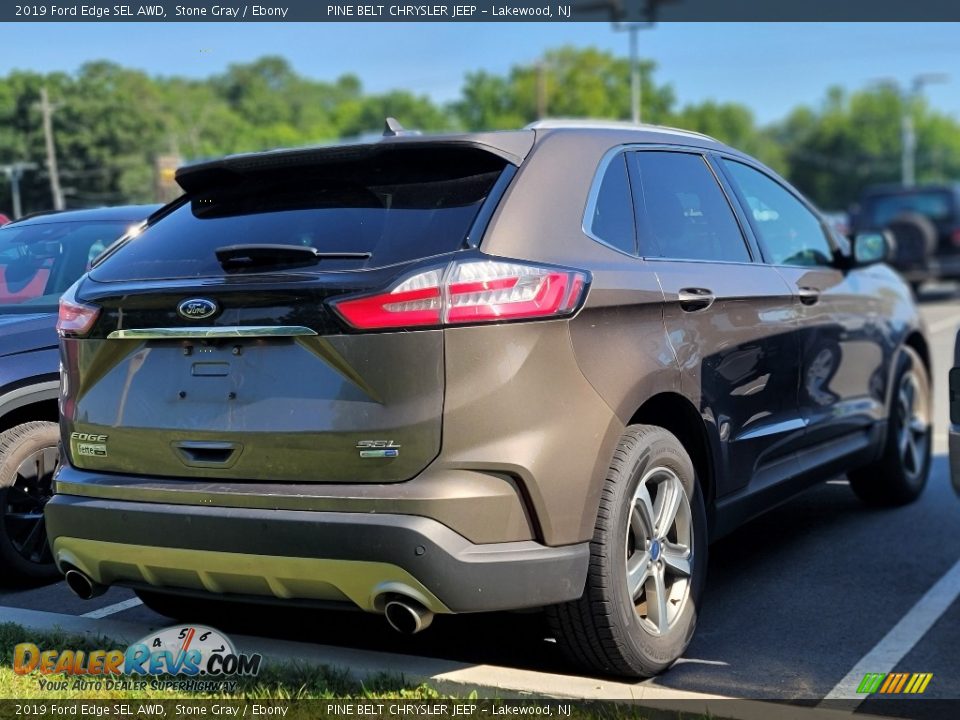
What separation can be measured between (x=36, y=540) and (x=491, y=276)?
9.69 ft

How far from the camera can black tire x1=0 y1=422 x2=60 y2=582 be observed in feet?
16.8

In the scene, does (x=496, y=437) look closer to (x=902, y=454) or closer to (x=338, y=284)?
(x=338, y=284)

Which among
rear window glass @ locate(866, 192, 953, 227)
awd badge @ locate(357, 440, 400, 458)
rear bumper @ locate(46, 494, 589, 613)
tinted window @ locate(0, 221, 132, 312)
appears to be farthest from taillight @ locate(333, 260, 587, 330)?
rear window glass @ locate(866, 192, 953, 227)

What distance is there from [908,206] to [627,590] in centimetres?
2070

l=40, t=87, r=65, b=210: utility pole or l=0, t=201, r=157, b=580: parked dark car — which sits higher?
l=40, t=87, r=65, b=210: utility pole

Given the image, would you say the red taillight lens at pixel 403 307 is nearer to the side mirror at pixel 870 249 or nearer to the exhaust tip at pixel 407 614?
the exhaust tip at pixel 407 614

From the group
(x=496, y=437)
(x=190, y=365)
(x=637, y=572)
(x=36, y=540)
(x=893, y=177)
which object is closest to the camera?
(x=496, y=437)

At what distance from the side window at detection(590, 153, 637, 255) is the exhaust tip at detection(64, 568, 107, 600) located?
1.94 meters

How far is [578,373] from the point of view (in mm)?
3521

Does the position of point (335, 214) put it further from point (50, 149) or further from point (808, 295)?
point (50, 149)

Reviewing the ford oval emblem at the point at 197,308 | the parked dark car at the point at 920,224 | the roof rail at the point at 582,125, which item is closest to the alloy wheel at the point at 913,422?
the roof rail at the point at 582,125

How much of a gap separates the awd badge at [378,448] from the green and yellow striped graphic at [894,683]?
67.4 inches

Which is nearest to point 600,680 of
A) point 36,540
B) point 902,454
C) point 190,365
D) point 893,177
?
point 190,365

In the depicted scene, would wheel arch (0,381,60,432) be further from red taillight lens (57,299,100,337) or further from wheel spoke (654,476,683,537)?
wheel spoke (654,476,683,537)
